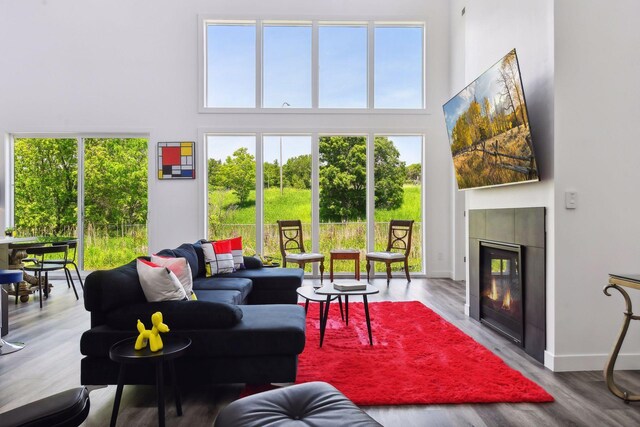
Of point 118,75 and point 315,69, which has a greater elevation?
point 315,69

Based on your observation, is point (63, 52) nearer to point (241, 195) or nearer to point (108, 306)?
point (241, 195)

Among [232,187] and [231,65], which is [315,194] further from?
[231,65]

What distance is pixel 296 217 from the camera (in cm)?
708

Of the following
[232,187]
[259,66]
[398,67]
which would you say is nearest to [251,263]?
[232,187]

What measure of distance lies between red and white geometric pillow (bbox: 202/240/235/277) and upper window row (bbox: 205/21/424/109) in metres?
2.98

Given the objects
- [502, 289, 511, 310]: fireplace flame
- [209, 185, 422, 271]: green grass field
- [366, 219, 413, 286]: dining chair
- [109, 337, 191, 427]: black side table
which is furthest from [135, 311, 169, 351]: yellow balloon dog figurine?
[209, 185, 422, 271]: green grass field

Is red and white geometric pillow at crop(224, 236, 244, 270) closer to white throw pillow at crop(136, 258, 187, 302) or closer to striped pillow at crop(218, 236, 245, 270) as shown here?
striped pillow at crop(218, 236, 245, 270)

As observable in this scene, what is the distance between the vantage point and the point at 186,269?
329cm

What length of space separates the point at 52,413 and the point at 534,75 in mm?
3720

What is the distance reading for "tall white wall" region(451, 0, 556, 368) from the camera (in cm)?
310

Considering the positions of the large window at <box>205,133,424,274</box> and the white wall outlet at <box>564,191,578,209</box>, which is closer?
the white wall outlet at <box>564,191,578,209</box>

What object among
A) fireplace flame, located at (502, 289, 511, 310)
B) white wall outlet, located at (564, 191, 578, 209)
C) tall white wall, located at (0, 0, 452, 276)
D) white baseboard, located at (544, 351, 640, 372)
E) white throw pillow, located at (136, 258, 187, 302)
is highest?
tall white wall, located at (0, 0, 452, 276)

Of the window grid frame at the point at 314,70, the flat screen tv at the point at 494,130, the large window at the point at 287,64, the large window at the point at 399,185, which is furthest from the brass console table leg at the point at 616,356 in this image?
the large window at the point at 287,64

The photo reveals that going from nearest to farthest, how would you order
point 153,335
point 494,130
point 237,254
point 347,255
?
point 153,335 < point 494,130 < point 237,254 < point 347,255
